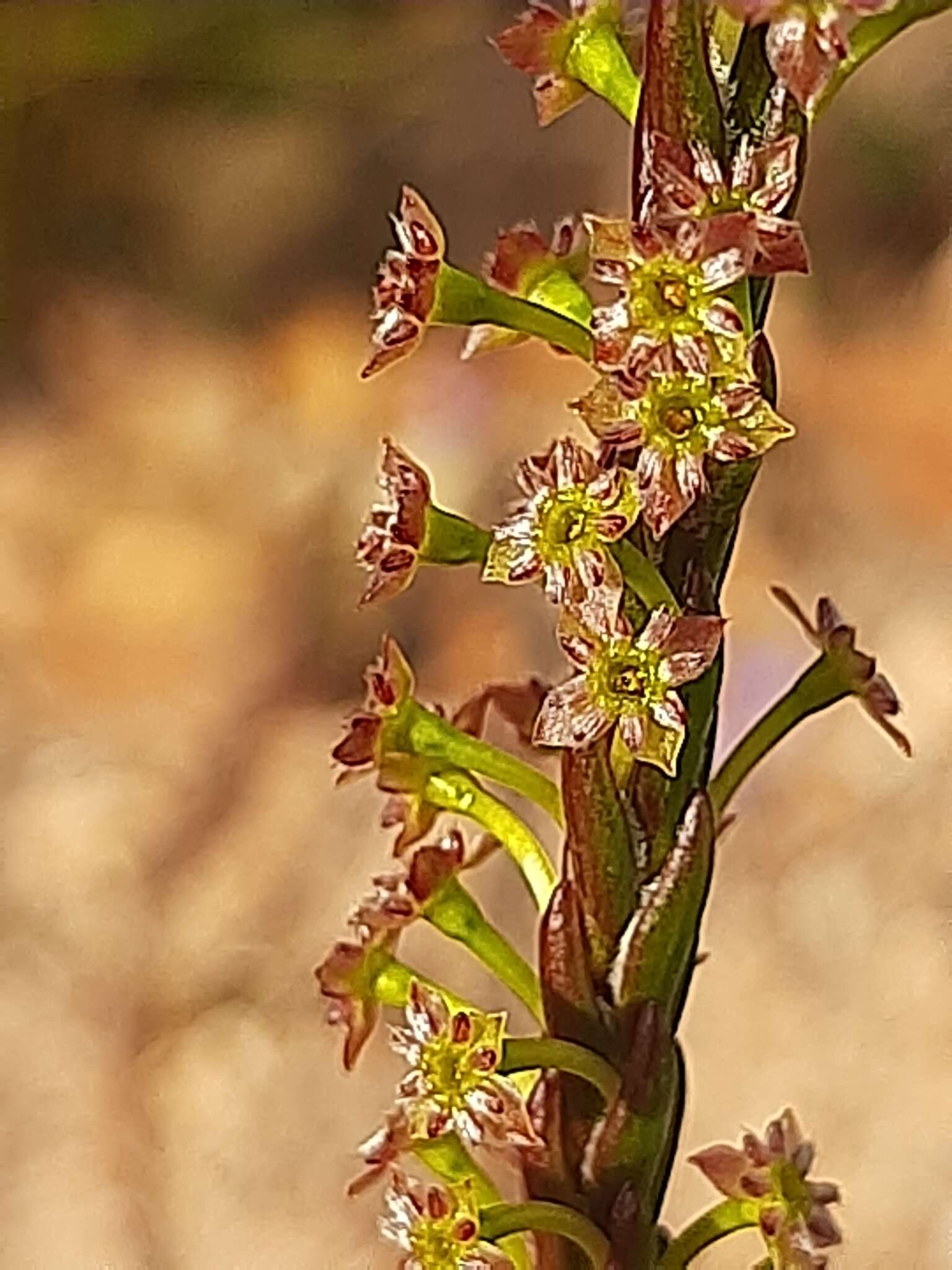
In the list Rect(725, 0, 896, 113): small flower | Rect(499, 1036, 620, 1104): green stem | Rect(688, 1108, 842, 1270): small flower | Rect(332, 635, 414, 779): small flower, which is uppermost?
A: Rect(332, 635, 414, 779): small flower

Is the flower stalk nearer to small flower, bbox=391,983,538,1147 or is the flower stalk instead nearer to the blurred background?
small flower, bbox=391,983,538,1147

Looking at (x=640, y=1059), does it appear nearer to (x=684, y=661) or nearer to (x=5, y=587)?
(x=684, y=661)

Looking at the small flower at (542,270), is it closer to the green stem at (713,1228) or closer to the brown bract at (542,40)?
the brown bract at (542,40)

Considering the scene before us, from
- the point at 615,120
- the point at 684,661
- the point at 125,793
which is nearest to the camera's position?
the point at 684,661

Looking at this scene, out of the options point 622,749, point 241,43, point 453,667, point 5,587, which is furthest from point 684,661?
point 241,43

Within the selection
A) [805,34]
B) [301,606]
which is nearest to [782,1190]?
[805,34]

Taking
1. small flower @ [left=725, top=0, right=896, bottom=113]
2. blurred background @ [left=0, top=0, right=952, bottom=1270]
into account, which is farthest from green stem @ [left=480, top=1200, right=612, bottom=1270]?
blurred background @ [left=0, top=0, right=952, bottom=1270]

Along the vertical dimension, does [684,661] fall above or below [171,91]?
below
